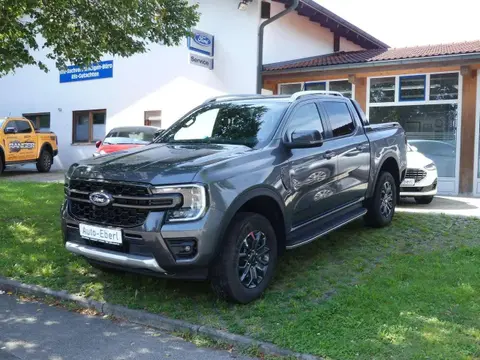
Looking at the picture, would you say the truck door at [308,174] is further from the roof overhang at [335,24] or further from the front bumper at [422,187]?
the roof overhang at [335,24]

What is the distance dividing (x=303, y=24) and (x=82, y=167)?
1288 cm

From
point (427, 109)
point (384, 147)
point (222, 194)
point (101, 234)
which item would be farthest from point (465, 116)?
point (101, 234)

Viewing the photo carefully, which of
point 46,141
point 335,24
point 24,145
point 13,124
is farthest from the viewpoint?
point 46,141

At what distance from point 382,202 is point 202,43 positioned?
28.6 feet

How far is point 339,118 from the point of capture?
618 centimetres

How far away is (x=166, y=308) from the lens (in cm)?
440

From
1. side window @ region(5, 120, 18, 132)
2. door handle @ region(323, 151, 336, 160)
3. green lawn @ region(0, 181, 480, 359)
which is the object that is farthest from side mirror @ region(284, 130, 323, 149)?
side window @ region(5, 120, 18, 132)

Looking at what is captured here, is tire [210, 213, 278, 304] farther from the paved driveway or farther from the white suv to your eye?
the white suv

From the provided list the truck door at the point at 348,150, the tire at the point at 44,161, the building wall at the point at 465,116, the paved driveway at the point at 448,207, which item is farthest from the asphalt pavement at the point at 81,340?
the tire at the point at 44,161

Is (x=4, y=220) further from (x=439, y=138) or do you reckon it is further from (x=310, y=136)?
(x=439, y=138)

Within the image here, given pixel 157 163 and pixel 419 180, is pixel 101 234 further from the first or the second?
pixel 419 180

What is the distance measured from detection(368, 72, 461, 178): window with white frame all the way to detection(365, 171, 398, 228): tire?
5858 millimetres

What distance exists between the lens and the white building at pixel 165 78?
14273 millimetres

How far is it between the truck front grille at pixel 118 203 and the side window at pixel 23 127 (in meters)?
12.7
